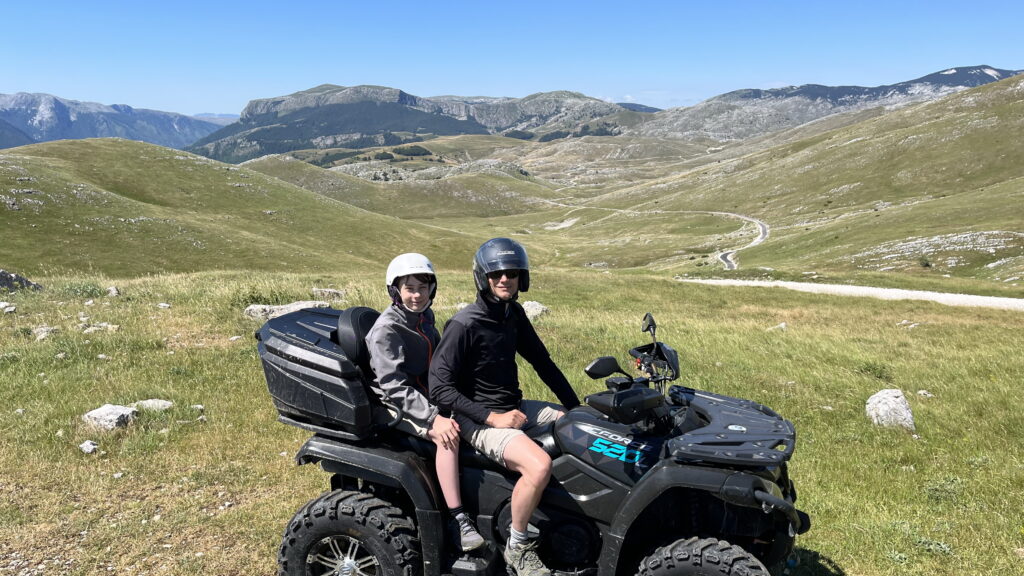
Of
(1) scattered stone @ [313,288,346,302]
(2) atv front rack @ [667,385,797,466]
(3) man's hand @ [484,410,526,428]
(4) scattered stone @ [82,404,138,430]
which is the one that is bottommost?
(1) scattered stone @ [313,288,346,302]

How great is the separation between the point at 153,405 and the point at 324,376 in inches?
249

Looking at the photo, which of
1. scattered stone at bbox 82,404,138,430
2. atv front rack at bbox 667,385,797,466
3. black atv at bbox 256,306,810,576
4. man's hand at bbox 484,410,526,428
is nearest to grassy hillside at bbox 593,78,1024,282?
atv front rack at bbox 667,385,797,466

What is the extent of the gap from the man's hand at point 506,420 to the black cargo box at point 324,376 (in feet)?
3.82

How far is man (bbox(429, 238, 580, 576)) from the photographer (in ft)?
15.3

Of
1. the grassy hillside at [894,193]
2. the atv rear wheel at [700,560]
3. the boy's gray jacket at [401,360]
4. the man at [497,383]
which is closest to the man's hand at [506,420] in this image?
the man at [497,383]

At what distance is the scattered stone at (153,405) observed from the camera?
928 cm

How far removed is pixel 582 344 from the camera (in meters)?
15.5

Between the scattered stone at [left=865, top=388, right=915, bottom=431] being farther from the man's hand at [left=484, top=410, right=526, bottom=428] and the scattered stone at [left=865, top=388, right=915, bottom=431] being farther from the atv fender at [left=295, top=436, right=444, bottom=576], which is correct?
the atv fender at [left=295, top=436, right=444, bottom=576]

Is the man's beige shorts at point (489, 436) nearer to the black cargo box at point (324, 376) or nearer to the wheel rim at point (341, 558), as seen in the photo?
the black cargo box at point (324, 376)

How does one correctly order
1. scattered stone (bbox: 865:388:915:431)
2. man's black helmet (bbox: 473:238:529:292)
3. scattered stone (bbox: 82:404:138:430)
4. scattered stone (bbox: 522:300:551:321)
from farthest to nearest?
scattered stone (bbox: 522:300:551:321)
scattered stone (bbox: 865:388:915:431)
scattered stone (bbox: 82:404:138:430)
man's black helmet (bbox: 473:238:529:292)

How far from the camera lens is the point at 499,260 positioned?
4.96m

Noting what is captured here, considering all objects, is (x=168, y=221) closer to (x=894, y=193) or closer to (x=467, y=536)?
(x=467, y=536)

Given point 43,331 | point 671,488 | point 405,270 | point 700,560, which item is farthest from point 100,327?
point 700,560

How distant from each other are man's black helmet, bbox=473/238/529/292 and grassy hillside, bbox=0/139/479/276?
1978 inches
